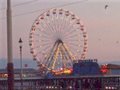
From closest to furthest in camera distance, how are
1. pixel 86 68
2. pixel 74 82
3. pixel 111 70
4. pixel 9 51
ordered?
pixel 9 51 < pixel 74 82 < pixel 86 68 < pixel 111 70

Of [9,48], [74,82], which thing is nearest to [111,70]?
[74,82]

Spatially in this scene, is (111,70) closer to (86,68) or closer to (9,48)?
(86,68)

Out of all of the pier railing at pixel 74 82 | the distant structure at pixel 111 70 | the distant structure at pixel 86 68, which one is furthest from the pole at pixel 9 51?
the distant structure at pixel 111 70

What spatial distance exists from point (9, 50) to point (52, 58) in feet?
145

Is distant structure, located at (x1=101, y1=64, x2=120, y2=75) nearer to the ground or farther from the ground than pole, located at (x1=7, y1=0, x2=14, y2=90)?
nearer to the ground

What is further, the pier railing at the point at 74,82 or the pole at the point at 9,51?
the pier railing at the point at 74,82

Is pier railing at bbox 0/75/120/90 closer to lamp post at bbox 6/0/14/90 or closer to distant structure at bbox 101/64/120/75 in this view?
distant structure at bbox 101/64/120/75

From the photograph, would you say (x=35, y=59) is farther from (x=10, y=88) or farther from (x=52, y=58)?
(x=10, y=88)

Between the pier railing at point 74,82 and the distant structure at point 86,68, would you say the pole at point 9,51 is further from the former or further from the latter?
the distant structure at point 86,68

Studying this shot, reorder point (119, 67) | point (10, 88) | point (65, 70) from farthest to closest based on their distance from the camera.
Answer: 1. point (119, 67)
2. point (65, 70)
3. point (10, 88)

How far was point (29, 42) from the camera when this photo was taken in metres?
61.8

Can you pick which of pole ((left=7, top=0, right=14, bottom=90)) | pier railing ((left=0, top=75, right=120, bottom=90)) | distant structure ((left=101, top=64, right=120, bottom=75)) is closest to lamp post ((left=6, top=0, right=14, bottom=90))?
pole ((left=7, top=0, right=14, bottom=90))

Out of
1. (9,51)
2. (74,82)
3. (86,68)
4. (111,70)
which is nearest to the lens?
(9,51)

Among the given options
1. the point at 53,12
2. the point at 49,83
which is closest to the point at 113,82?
the point at 49,83
